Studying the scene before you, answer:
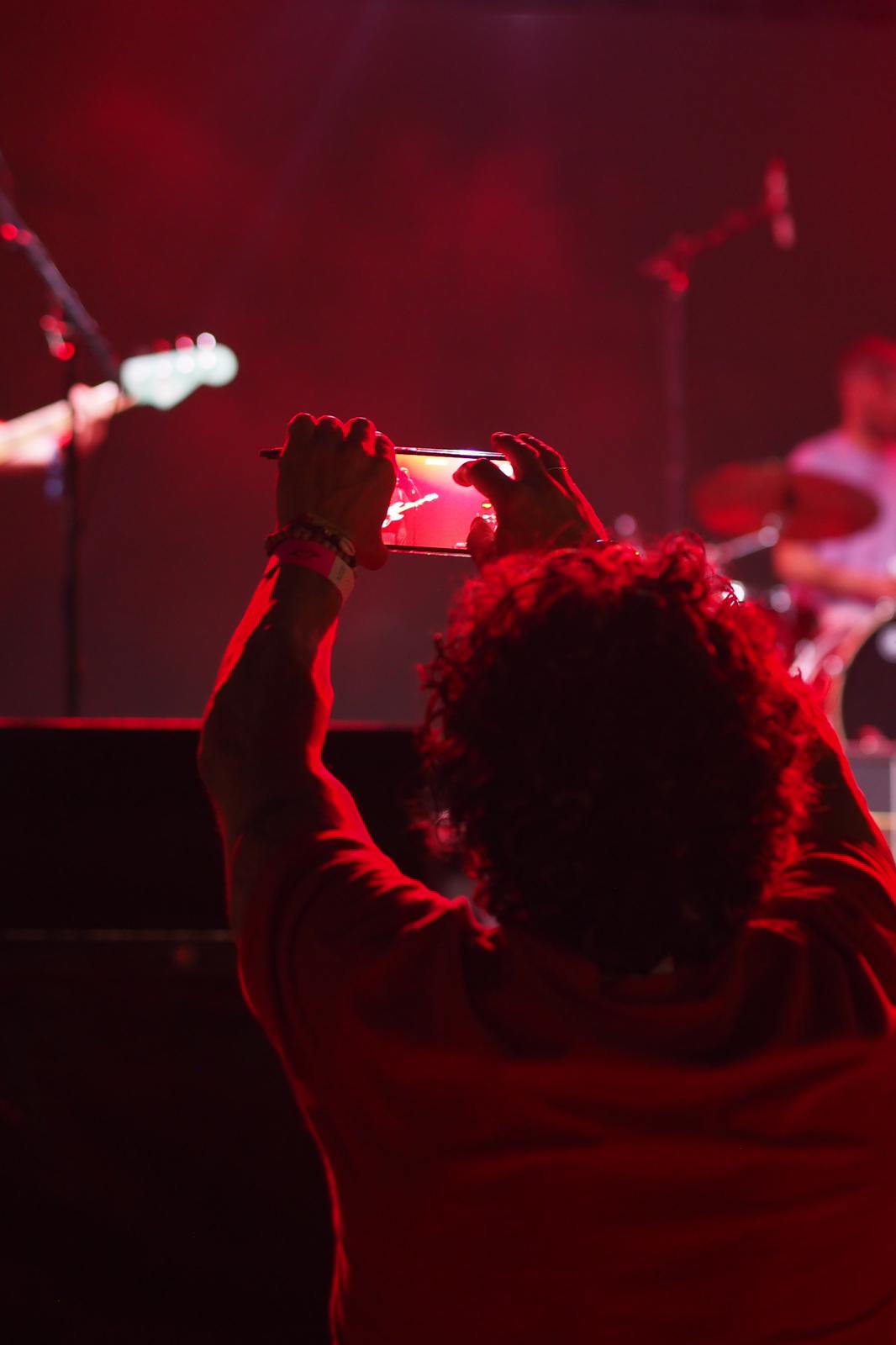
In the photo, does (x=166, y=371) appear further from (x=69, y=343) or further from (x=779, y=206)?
(x=779, y=206)

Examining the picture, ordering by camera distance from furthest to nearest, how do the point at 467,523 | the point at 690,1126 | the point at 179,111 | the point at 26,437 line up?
the point at 179,111, the point at 26,437, the point at 467,523, the point at 690,1126

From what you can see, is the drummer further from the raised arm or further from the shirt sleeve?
the shirt sleeve

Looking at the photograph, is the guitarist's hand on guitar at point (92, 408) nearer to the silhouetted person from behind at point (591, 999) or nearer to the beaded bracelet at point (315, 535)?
the beaded bracelet at point (315, 535)

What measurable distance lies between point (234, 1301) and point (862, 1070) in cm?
101

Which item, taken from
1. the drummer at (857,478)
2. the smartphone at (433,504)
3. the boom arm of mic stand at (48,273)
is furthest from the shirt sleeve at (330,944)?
the drummer at (857,478)

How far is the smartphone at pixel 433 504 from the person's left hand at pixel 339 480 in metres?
0.09

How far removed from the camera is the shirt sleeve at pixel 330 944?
1.91ft

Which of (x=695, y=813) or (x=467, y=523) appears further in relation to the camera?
(x=467, y=523)

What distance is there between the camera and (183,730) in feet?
4.83

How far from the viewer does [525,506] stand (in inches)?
35.9

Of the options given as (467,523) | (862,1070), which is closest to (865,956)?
(862,1070)

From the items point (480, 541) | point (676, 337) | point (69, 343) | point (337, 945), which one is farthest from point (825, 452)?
point (337, 945)

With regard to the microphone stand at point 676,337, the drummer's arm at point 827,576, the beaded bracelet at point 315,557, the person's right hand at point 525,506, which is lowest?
the beaded bracelet at point 315,557

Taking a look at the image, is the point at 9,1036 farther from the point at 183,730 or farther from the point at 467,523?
the point at 467,523
